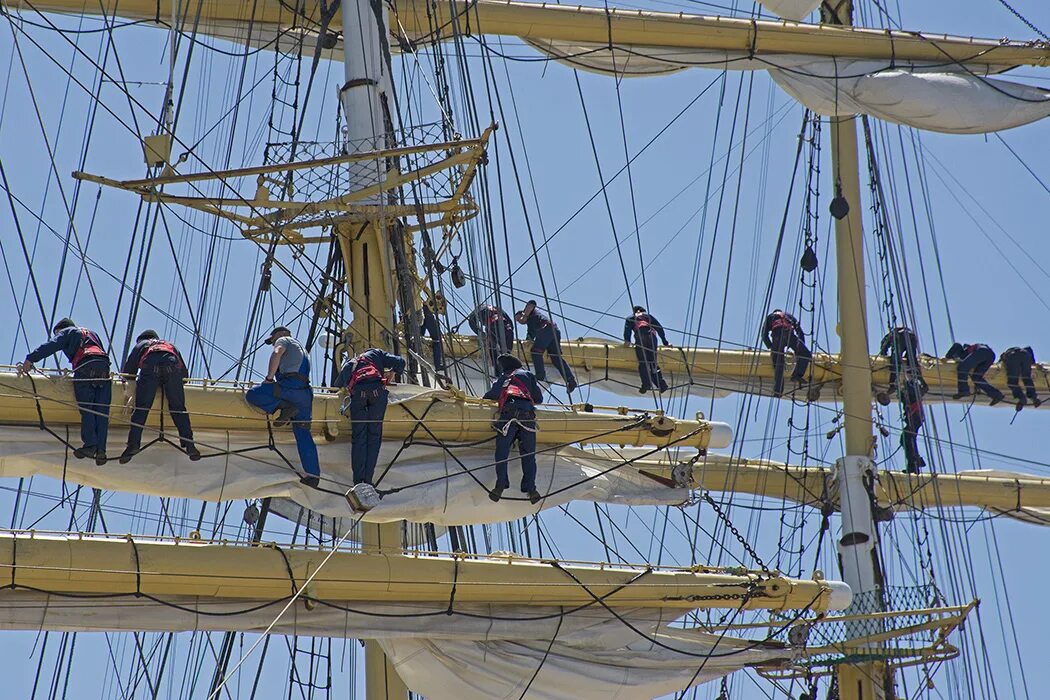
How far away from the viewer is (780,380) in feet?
104

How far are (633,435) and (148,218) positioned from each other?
496 centimetres

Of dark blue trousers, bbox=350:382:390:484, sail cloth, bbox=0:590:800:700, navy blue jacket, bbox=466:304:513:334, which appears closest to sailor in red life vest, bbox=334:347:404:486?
dark blue trousers, bbox=350:382:390:484

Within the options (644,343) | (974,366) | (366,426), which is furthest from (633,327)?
(366,426)

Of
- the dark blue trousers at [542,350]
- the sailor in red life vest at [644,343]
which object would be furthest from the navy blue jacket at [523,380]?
the sailor in red life vest at [644,343]

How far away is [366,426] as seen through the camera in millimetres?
21062

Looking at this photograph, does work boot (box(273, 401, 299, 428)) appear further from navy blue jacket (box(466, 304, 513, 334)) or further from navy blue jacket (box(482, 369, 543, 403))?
navy blue jacket (box(466, 304, 513, 334))

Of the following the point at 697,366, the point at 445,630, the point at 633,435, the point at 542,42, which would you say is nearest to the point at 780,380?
the point at 697,366

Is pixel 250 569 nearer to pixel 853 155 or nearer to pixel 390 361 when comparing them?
pixel 390 361

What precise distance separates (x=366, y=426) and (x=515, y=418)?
1421 mm

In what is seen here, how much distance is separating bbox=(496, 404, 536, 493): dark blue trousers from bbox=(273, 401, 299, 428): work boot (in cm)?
196

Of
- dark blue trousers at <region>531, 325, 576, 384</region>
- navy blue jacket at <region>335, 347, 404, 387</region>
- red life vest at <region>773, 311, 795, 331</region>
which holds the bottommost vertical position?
navy blue jacket at <region>335, 347, 404, 387</region>

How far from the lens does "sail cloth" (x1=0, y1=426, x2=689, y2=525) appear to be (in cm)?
2050

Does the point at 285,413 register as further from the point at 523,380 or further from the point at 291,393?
the point at 523,380

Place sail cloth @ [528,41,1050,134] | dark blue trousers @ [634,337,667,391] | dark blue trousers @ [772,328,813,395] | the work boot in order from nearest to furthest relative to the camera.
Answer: the work boot, sail cloth @ [528,41,1050,134], dark blue trousers @ [634,337,667,391], dark blue trousers @ [772,328,813,395]
